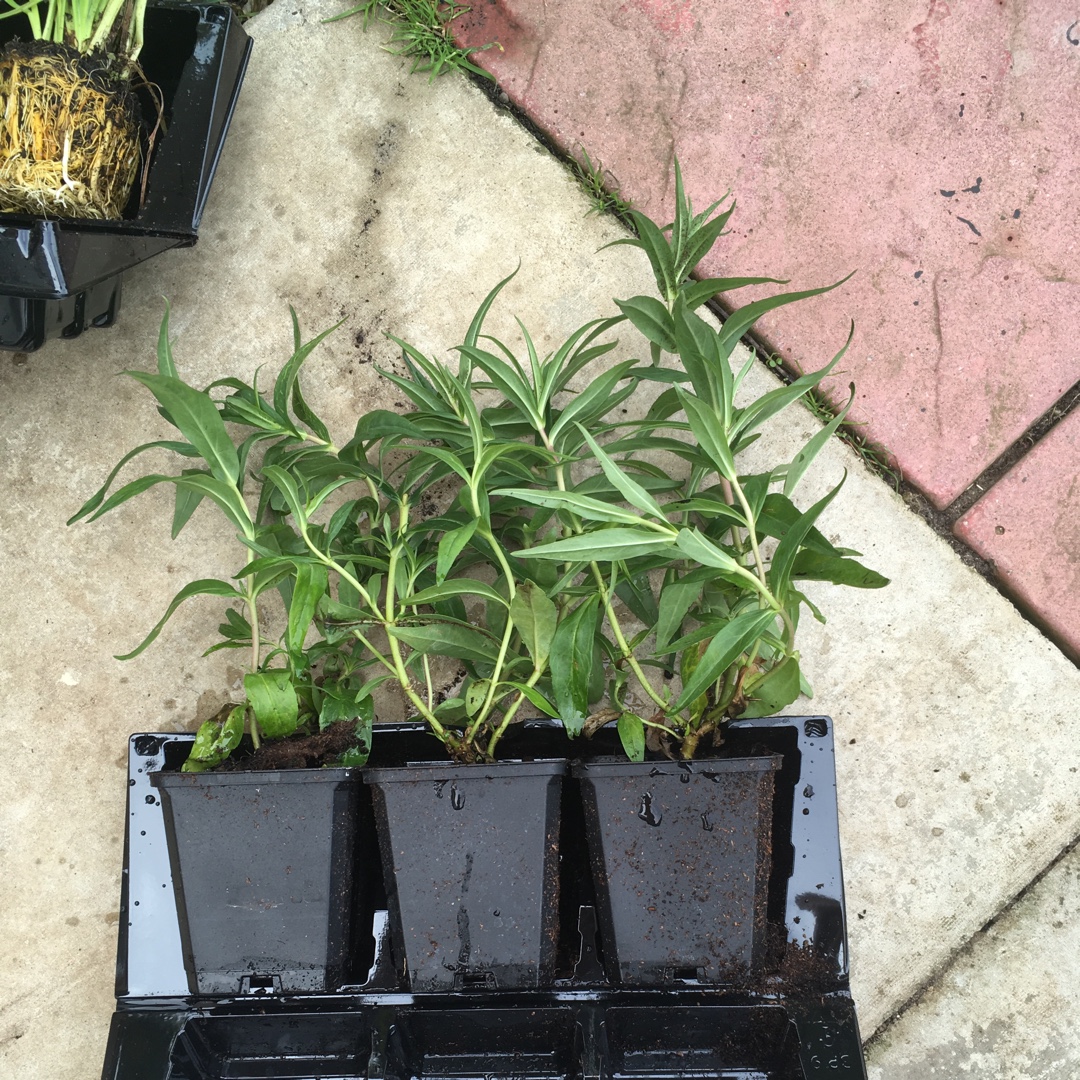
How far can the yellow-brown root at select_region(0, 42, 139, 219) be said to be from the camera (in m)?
1.30

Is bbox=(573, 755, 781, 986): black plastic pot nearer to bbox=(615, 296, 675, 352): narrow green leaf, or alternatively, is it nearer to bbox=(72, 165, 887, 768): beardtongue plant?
bbox=(72, 165, 887, 768): beardtongue plant

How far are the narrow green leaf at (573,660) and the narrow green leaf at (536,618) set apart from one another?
0.02 meters

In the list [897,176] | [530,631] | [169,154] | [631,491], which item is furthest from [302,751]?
[897,176]

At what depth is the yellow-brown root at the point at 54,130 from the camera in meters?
1.30

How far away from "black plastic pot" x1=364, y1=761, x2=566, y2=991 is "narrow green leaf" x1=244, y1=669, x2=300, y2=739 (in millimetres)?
137

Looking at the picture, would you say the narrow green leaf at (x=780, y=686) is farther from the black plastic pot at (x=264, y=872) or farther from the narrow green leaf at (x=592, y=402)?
the black plastic pot at (x=264, y=872)

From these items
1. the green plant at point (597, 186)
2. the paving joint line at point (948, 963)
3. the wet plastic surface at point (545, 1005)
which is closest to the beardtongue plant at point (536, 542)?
the wet plastic surface at point (545, 1005)

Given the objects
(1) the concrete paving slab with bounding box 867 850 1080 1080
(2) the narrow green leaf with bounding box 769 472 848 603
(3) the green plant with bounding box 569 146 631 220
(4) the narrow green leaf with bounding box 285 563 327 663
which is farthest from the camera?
(3) the green plant with bounding box 569 146 631 220

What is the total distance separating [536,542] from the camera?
127cm

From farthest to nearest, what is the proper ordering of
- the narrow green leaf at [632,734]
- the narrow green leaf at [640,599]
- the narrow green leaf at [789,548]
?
the narrow green leaf at [640,599], the narrow green leaf at [632,734], the narrow green leaf at [789,548]

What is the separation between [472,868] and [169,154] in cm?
117

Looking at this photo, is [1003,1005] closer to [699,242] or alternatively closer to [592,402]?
[592,402]

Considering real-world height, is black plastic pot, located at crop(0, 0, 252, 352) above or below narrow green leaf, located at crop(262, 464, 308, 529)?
above

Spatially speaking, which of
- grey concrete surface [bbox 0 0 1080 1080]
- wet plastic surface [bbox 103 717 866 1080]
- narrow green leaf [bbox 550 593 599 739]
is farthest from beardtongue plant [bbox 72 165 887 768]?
grey concrete surface [bbox 0 0 1080 1080]
